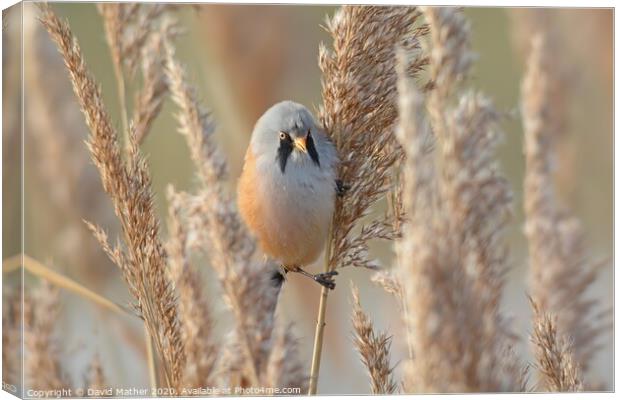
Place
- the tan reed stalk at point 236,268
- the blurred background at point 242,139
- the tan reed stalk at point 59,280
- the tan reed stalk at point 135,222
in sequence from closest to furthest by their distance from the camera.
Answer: the tan reed stalk at point 236,268 < the tan reed stalk at point 135,222 < the tan reed stalk at point 59,280 < the blurred background at point 242,139

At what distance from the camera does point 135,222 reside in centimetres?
234

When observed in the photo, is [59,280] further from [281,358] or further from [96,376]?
[281,358]

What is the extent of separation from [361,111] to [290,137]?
Result: 0.30 metres

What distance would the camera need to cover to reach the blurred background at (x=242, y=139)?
315cm

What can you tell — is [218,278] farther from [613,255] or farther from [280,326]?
[613,255]

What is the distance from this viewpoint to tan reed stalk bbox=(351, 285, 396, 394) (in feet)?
Result: 8.18

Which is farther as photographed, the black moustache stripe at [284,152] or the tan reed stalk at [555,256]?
the tan reed stalk at [555,256]

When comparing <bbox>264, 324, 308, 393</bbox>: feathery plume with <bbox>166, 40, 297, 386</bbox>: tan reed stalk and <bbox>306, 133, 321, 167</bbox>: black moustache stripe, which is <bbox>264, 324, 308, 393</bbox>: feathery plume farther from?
<bbox>306, 133, 321, 167</bbox>: black moustache stripe

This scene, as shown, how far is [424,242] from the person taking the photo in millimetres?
1692

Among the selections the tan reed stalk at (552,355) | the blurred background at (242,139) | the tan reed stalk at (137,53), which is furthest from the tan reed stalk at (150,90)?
the tan reed stalk at (552,355)

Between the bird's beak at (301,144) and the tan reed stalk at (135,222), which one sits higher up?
the bird's beak at (301,144)

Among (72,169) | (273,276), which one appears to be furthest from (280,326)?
(72,169)

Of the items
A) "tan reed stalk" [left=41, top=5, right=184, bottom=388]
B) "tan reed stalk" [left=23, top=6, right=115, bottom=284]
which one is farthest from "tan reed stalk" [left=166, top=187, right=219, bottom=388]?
"tan reed stalk" [left=23, top=6, right=115, bottom=284]

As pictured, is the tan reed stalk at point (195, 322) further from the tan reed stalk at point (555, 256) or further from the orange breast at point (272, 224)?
the tan reed stalk at point (555, 256)
